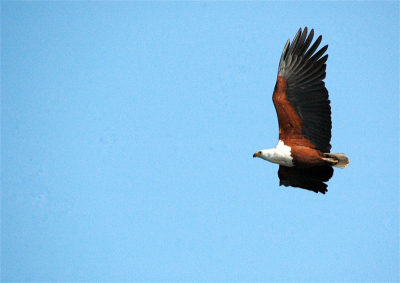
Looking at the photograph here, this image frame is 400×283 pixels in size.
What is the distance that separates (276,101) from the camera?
50.8 feet

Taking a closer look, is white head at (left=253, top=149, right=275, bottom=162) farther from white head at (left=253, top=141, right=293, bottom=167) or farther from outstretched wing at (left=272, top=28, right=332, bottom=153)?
outstretched wing at (left=272, top=28, right=332, bottom=153)

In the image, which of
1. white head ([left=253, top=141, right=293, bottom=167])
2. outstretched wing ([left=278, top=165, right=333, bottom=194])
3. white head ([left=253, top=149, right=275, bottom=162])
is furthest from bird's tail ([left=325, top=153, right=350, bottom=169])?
white head ([left=253, top=149, right=275, bottom=162])

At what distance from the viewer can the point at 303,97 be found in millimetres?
15344

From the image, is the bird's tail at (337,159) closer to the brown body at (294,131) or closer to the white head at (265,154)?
the brown body at (294,131)

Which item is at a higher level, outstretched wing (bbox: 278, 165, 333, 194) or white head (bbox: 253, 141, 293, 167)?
white head (bbox: 253, 141, 293, 167)

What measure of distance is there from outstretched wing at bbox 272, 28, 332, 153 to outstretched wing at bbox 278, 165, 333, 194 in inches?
33.6

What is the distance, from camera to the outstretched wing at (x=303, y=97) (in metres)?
15.2

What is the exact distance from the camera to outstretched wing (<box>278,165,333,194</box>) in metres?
16.1

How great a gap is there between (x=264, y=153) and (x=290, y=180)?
1.34m

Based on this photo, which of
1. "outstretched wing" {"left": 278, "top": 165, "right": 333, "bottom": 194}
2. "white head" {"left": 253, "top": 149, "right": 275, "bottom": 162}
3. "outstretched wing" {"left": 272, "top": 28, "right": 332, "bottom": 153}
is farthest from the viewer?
"outstretched wing" {"left": 278, "top": 165, "right": 333, "bottom": 194}

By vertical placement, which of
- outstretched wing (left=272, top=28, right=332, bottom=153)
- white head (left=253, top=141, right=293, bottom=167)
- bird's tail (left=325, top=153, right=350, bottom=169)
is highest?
outstretched wing (left=272, top=28, right=332, bottom=153)

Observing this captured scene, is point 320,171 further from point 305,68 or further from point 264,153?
point 305,68

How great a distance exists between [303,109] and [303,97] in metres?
0.30

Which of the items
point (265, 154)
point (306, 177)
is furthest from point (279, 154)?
point (306, 177)
